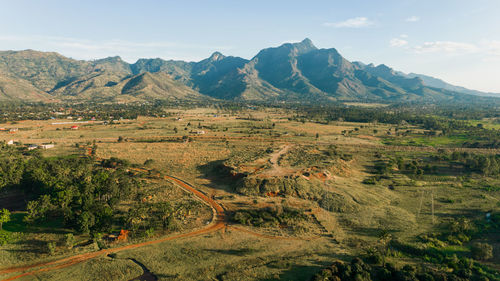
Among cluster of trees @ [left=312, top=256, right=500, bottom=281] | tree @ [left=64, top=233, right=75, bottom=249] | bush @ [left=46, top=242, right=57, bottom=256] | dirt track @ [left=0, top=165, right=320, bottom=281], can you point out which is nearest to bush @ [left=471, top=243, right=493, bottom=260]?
cluster of trees @ [left=312, top=256, right=500, bottom=281]

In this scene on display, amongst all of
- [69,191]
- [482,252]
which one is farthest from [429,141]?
[69,191]

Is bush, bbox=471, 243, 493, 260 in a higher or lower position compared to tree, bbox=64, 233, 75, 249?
higher

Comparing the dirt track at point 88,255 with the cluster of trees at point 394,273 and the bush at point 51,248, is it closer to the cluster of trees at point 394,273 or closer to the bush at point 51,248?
the bush at point 51,248

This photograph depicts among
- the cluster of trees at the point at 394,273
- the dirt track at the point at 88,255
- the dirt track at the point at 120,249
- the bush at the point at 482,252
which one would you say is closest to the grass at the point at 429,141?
the bush at the point at 482,252

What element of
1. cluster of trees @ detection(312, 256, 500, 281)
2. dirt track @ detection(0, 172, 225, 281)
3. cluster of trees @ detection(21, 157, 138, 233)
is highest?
cluster of trees @ detection(21, 157, 138, 233)

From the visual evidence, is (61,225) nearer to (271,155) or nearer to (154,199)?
(154,199)

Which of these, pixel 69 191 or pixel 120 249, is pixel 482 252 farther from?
pixel 69 191

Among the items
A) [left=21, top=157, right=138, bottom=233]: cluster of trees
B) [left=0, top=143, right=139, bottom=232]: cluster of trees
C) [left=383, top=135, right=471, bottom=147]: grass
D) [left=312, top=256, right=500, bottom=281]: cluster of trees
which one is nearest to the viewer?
[left=312, top=256, right=500, bottom=281]: cluster of trees

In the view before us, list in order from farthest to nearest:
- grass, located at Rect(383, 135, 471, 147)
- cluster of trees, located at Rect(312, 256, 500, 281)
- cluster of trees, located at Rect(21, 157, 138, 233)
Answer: grass, located at Rect(383, 135, 471, 147), cluster of trees, located at Rect(21, 157, 138, 233), cluster of trees, located at Rect(312, 256, 500, 281)

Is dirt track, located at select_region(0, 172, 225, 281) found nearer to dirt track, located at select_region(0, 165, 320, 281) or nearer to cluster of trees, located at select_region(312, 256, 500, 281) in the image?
dirt track, located at select_region(0, 165, 320, 281)

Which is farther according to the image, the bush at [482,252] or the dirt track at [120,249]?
the bush at [482,252]
